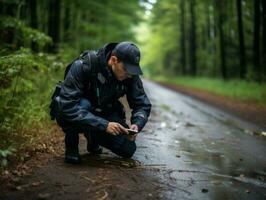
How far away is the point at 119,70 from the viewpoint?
557cm

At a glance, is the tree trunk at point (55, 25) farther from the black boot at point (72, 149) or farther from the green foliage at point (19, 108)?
the black boot at point (72, 149)

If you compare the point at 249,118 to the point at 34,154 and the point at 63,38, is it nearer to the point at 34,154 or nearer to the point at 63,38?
the point at 34,154

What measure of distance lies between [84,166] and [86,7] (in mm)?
17980

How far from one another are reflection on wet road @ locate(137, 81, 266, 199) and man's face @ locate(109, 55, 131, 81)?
136cm

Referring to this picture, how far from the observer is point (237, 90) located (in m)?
21.7

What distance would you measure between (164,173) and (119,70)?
1504 mm

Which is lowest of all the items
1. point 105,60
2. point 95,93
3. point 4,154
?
point 4,154

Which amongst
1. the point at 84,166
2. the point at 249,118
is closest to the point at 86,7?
the point at 249,118

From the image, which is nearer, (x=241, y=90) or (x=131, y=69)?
(x=131, y=69)

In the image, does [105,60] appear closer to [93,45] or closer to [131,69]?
[131,69]

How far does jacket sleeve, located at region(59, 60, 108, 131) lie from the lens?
17.8 ft

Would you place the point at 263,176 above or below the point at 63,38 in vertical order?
below

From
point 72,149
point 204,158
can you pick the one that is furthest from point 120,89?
point 204,158

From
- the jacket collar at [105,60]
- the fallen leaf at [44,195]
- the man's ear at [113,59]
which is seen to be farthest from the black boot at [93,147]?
the fallen leaf at [44,195]
